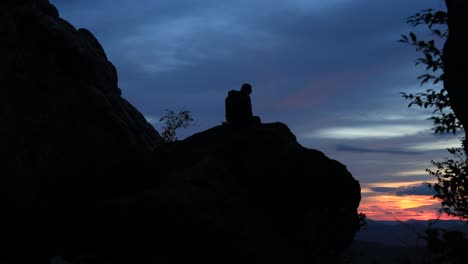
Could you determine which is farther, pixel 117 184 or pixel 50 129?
pixel 117 184

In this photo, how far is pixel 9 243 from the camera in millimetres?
18125

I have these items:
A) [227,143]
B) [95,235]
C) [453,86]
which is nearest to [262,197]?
[227,143]

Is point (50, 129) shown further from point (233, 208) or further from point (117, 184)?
point (233, 208)

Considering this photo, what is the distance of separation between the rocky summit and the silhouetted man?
118cm

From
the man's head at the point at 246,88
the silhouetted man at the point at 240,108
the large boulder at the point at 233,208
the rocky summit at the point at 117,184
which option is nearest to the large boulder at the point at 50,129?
the rocky summit at the point at 117,184

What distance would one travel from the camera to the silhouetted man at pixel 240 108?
22.6m

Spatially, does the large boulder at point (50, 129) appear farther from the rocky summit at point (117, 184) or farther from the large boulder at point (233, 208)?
the large boulder at point (233, 208)

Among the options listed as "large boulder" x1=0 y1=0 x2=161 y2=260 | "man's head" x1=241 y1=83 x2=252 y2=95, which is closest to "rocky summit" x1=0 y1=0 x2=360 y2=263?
"large boulder" x1=0 y1=0 x2=161 y2=260

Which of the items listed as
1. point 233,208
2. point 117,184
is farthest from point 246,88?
point 117,184

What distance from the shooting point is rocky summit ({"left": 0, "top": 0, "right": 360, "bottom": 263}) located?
17.5 metres

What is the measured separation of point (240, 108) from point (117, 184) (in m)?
6.42

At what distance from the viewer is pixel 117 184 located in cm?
2009

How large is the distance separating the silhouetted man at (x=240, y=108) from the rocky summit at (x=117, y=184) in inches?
46.5

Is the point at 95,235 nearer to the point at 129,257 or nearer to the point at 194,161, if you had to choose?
the point at 129,257
